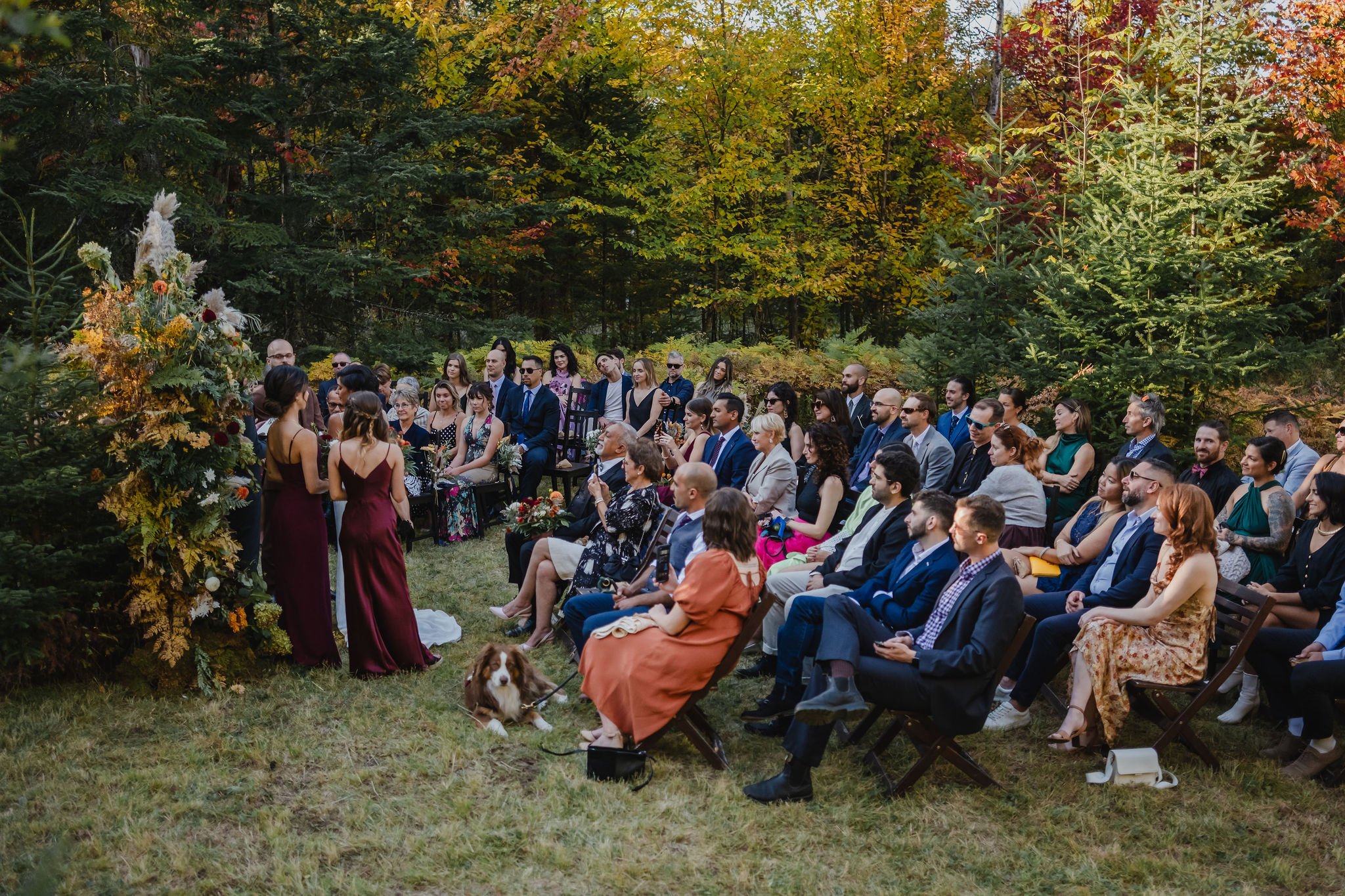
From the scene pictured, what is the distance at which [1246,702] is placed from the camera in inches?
221

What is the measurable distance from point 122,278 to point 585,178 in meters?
7.81

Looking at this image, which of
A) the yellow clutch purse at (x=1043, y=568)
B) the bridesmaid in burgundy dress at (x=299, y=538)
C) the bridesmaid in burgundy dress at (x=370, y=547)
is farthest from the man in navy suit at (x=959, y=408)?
the bridesmaid in burgundy dress at (x=299, y=538)

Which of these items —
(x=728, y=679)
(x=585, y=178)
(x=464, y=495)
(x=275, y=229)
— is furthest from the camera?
(x=585, y=178)

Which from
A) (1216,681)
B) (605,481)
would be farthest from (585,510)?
(1216,681)

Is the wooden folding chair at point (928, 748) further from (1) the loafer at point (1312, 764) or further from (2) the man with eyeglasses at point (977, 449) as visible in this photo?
(2) the man with eyeglasses at point (977, 449)

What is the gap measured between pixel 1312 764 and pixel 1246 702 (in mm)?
800

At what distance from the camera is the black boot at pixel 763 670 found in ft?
20.9

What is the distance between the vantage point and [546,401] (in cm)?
1063

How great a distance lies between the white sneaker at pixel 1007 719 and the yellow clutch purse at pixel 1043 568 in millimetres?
1081

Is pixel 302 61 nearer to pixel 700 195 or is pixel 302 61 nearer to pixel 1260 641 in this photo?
pixel 700 195

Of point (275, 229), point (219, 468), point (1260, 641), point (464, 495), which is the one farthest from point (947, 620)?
point (275, 229)

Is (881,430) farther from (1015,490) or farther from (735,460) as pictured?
(1015,490)

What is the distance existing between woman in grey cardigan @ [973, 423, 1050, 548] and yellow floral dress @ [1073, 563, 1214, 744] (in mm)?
1633

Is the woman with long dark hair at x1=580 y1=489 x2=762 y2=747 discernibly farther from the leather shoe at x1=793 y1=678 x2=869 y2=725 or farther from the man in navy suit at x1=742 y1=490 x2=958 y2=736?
the leather shoe at x1=793 y1=678 x2=869 y2=725
